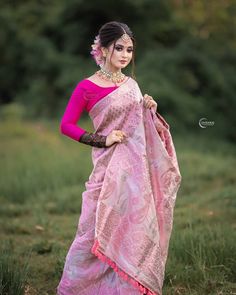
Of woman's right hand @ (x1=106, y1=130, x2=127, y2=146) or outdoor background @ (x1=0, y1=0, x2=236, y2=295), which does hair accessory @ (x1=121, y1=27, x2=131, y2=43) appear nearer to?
woman's right hand @ (x1=106, y1=130, x2=127, y2=146)

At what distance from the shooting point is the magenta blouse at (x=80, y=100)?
319 cm

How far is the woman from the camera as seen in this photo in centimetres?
310

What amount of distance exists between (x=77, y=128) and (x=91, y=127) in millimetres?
8681

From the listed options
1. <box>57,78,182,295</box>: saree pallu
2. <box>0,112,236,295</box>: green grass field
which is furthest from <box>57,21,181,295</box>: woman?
<box>0,112,236,295</box>: green grass field

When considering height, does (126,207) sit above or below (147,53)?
below

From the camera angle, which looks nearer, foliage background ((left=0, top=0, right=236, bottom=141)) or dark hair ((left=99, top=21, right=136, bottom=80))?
dark hair ((left=99, top=21, right=136, bottom=80))

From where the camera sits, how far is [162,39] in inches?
664

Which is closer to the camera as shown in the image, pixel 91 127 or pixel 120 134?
pixel 120 134

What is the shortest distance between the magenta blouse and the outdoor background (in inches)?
34.1

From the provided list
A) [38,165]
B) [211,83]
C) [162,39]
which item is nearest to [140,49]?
[162,39]

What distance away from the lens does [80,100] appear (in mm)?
3203

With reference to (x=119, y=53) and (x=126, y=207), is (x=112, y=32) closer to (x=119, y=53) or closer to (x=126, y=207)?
(x=119, y=53)

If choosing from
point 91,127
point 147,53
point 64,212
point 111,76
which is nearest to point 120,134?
point 111,76

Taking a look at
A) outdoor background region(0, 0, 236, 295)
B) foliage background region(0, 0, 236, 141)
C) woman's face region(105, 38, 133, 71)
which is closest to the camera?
woman's face region(105, 38, 133, 71)
